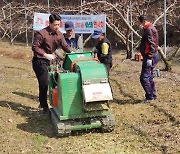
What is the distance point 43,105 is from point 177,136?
7.98 feet

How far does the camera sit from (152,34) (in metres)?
5.85

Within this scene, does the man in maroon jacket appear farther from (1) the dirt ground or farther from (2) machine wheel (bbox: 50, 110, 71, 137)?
(2) machine wheel (bbox: 50, 110, 71, 137)

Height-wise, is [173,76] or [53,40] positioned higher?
[53,40]

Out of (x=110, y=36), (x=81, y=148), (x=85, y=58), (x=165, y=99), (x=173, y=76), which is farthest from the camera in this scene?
(x=110, y=36)

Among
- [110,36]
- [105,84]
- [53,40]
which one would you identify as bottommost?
[110,36]

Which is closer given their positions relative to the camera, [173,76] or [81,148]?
[81,148]

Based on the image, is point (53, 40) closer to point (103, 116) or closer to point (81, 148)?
point (103, 116)

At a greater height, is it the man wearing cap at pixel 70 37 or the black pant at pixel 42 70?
the man wearing cap at pixel 70 37

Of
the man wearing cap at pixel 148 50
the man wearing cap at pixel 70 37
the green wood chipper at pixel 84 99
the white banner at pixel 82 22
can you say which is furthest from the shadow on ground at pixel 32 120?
the white banner at pixel 82 22

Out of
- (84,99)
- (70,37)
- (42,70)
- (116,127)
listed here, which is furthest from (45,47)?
(116,127)

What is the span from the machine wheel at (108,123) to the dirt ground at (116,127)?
70mm

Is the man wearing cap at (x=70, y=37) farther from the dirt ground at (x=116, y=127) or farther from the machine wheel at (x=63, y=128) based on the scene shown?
the machine wheel at (x=63, y=128)

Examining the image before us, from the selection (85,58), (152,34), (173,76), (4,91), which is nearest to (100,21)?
(173,76)

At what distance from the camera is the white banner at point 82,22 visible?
12.1 meters
